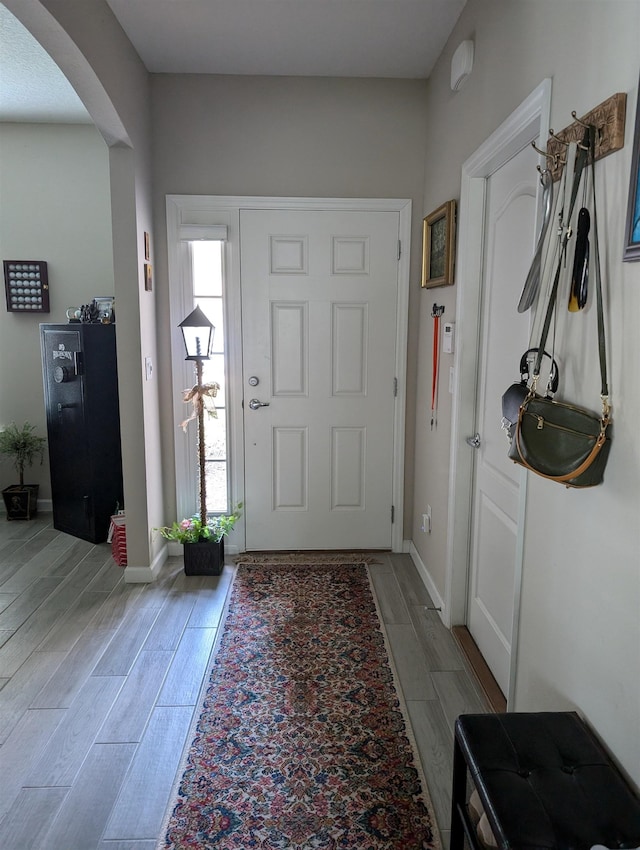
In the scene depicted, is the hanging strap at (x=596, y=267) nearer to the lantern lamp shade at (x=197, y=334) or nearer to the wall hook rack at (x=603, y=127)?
the wall hook rack at (x=603, y=127)

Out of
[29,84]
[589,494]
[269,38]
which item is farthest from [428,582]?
[29,84]

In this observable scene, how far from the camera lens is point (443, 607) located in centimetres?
282

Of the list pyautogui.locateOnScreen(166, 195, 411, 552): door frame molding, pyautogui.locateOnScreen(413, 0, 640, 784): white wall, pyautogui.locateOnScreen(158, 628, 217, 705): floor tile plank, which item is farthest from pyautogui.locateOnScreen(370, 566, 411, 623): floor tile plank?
pyautogui.locateOnScreen(413, 0, 640, 784): white wall

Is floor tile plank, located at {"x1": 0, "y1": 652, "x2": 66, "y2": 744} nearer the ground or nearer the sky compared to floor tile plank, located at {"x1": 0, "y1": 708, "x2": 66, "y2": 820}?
nearer the sky

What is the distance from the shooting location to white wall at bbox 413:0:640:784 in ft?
4.08

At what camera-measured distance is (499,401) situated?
7.52 feet

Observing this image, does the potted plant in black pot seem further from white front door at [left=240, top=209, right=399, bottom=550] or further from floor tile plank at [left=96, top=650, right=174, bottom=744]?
floor tile plank at [left=96, top=650, right=174, bottom=744]

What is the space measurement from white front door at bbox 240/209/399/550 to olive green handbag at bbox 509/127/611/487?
1.99m

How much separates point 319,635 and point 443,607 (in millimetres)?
619

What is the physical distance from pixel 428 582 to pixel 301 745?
4.36 ft

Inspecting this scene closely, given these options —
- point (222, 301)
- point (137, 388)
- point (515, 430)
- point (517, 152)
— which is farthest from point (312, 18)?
point (515, 430)

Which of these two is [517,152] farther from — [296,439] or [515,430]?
[296,439]

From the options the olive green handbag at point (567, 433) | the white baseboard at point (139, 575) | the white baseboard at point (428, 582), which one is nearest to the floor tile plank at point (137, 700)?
the white baseboard at point (139, 575)

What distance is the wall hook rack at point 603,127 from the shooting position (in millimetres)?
1275
